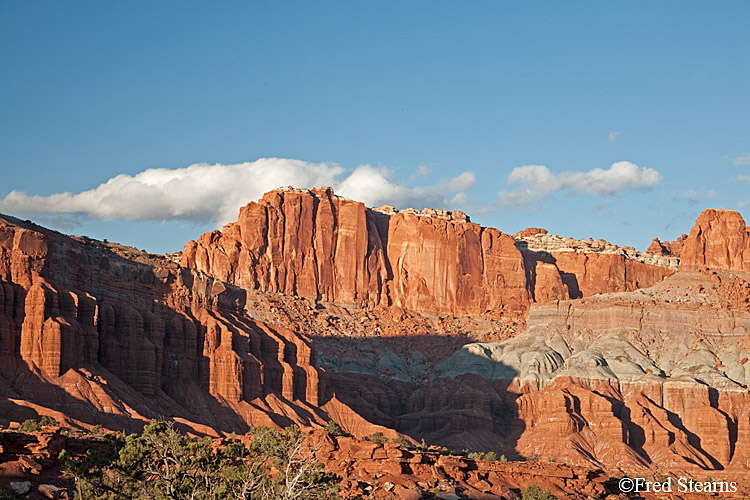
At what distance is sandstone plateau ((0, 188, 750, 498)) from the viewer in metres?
85.6

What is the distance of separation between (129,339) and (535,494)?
43.0 metres

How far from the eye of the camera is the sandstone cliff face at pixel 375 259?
6806 inches

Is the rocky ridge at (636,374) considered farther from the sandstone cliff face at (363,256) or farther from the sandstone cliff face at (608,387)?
the sandstone cliff face at (363,256)

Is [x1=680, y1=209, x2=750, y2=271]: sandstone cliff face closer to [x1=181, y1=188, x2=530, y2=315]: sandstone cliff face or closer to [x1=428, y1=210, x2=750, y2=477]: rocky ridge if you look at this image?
[x1=428, y1=210, x2=750, y2=477]: rocky ridge

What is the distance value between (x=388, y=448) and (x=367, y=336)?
101 m

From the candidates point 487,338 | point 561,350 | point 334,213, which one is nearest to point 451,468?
point 561,350

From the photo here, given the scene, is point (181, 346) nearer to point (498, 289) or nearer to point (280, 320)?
point (280, 320)

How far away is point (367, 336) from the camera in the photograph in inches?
6467

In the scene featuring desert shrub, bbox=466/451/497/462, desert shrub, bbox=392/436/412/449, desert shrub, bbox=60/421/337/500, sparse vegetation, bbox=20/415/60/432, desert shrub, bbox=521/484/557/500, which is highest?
sparse vegetation, bbox=20/415/60/432

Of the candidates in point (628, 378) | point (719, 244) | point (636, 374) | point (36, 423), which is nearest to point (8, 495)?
point (36, 423)

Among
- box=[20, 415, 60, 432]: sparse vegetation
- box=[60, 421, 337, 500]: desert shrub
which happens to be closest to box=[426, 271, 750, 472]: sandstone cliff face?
box=[20, 415, 60, 432]: sparse vegetation

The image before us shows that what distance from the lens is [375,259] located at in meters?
184

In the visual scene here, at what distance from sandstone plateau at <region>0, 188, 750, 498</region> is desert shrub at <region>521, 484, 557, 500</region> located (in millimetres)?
1289

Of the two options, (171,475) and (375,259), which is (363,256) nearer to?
(375,259)
